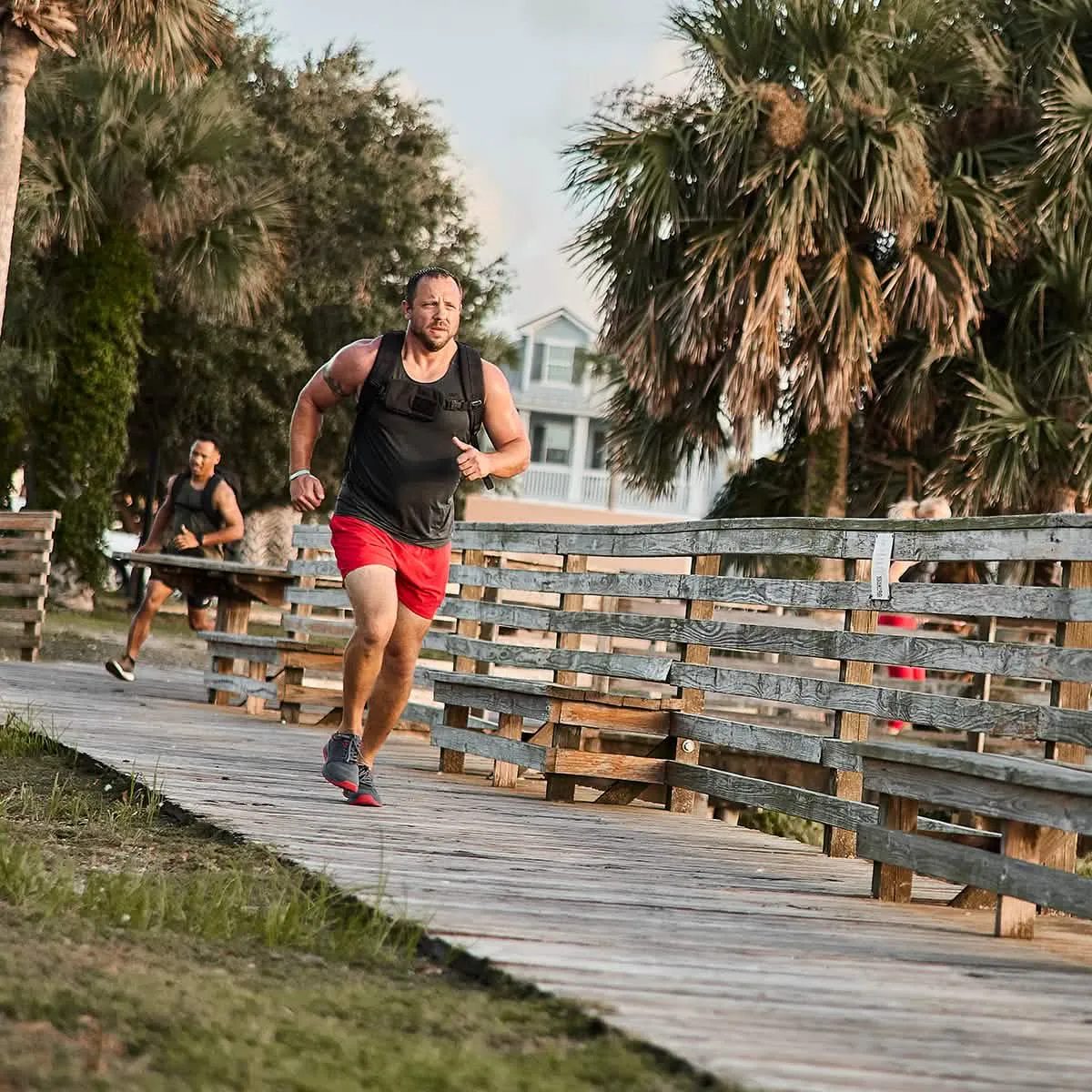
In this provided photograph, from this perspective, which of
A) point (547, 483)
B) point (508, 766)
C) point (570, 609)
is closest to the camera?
point (508, 766)

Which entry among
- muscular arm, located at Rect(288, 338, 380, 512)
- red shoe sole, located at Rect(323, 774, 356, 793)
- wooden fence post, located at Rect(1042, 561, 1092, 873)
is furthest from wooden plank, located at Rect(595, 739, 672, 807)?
wooden fence post, located at Rect(1042, 561, 1092, 873)

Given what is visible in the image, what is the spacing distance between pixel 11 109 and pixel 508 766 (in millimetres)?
8120

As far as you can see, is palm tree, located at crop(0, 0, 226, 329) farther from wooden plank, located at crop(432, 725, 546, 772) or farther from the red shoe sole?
the red shoe sole

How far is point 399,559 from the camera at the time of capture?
6918 millimetres

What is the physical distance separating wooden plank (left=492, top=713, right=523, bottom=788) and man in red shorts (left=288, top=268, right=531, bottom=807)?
1746 mm

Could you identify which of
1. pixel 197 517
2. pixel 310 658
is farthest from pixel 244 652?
pixel 197 517

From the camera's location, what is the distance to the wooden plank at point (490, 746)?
810 centimetres

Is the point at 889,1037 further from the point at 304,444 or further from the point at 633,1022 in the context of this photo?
the point at 304,444

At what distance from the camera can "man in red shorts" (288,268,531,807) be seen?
682cm

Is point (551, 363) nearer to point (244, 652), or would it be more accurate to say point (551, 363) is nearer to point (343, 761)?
point (244, 652)

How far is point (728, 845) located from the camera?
6914 mm

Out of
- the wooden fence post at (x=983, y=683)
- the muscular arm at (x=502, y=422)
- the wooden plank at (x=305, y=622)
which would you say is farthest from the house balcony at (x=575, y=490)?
the muscular arm at (x=502, y=422)

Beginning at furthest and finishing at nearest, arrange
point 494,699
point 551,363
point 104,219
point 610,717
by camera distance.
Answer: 1. point 551,363
2. point 104,219
3. point 494,699
4. point 610,717

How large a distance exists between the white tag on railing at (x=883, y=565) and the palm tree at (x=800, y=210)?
11.1 meters
